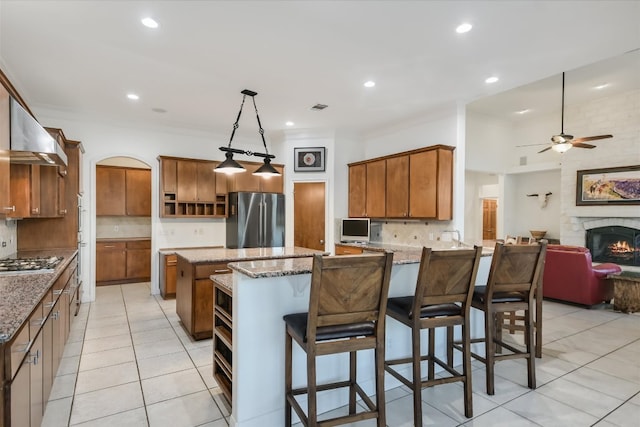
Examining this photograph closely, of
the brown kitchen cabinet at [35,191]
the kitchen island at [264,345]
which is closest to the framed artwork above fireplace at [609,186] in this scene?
the kitchen island at [264,345]

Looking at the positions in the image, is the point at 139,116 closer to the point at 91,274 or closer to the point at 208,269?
the point at 91,274

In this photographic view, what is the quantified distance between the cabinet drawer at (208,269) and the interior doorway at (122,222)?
3727 mm

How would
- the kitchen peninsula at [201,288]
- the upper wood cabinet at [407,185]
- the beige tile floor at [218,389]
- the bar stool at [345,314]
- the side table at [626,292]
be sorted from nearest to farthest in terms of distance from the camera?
the bar stool at [345,314]
the beige tile floor at [218,389]
the kitchen peninsula at [201,288]
the side table at [626,292]
the upper wood cabinet at [407,185]

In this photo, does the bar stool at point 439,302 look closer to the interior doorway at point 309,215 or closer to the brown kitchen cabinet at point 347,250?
the brown kitchen cabinet at point 347,250

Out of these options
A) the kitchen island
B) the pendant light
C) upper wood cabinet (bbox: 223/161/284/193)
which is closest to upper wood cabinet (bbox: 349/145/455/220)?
upper wood cabinet (bbox: 223/161/284/193)

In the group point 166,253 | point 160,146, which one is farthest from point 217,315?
point 160,146

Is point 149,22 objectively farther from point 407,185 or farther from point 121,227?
point 121,227

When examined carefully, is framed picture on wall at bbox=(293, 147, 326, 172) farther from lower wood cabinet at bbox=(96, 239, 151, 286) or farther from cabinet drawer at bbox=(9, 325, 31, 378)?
cabinet drawer at bbox=(9, 325, 31, 378)

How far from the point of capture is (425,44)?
3.13 metres

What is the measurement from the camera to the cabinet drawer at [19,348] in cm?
141

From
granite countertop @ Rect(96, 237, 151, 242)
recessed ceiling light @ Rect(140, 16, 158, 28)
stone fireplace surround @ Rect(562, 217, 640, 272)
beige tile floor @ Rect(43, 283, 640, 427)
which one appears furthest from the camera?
granite countertop @ Rect(96, 237, 151, 242)

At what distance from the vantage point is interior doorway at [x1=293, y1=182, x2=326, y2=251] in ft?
21.8

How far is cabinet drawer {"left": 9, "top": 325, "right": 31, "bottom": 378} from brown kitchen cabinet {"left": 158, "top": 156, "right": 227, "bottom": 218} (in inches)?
168

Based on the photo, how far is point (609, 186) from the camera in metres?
6.04
